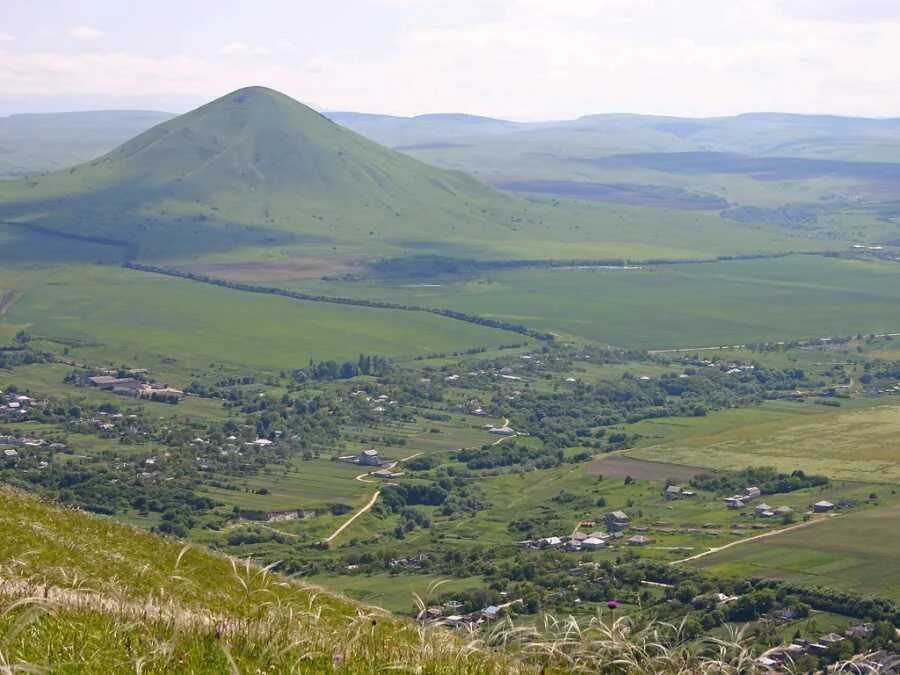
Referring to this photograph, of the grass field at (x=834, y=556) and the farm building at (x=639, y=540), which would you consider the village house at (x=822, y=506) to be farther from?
the farm building at (x=639, y=540)

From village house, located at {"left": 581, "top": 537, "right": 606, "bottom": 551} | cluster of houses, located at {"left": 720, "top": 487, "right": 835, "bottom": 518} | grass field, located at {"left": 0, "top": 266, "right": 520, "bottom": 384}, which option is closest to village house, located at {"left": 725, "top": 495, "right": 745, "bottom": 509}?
cluster of houses, located at {"left": 720, "top": 487, "right": 835, "bottom": 518}

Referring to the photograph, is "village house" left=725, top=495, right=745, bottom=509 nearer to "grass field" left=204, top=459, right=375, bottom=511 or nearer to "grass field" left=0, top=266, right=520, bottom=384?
"grass field" left=204, top=459, right=375, bottom=511

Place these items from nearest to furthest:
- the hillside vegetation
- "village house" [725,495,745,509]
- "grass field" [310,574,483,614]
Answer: the hillside vegetation → "grass field" [310,574,483,614] → "village house" [725,495,745,509]

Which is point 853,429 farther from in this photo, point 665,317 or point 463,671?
point 463,671

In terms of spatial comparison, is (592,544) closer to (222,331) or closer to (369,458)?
(369,458)

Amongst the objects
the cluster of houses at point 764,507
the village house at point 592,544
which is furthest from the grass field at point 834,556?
the village house at point 592,544

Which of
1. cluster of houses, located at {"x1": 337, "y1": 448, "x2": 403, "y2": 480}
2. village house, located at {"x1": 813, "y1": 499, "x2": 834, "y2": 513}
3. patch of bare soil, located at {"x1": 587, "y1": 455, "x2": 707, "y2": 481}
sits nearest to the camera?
village house, located at {"x1": 813, "y1": 499, "x2": 834, "y2": 513}
